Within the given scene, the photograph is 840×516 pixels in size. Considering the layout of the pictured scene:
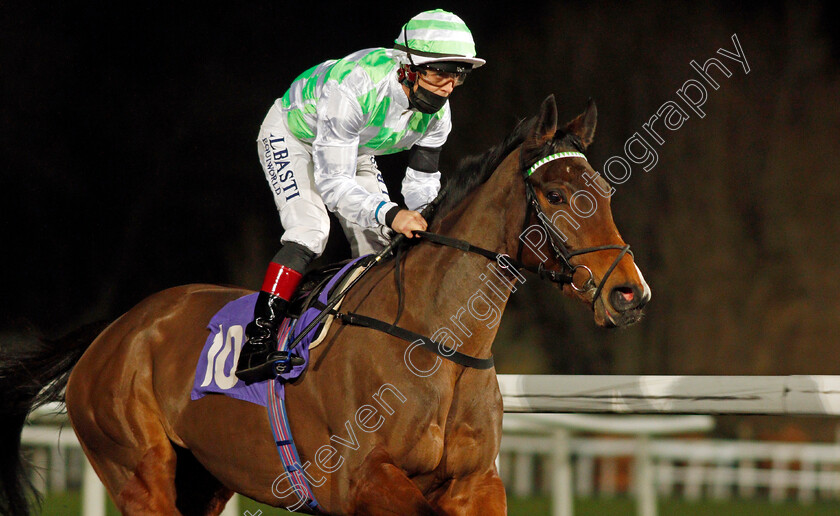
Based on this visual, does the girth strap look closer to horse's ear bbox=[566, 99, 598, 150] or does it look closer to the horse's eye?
the horse's eye

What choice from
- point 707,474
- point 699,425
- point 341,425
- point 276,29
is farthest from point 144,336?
point 707,474

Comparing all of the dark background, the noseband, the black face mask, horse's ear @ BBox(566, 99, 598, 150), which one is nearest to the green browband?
the noseband

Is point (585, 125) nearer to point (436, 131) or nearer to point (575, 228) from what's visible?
point (575, 228)

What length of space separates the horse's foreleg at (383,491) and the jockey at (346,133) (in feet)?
1.60

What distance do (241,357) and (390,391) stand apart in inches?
23.0

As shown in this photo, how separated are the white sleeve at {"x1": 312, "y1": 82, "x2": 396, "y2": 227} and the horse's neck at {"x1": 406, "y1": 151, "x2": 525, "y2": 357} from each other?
0.27 m

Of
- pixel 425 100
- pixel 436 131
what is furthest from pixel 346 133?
pixel 436 131

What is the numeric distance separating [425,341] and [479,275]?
0.80 ft

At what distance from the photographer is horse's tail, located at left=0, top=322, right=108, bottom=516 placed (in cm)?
365

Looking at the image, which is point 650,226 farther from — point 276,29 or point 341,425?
point 341,425

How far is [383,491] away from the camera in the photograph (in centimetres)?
234

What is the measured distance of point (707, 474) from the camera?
9.42 metres

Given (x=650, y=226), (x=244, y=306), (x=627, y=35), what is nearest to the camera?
(x=244, y=306)

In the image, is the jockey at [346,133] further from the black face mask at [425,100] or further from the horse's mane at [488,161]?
the horse's mane at [488,161]
